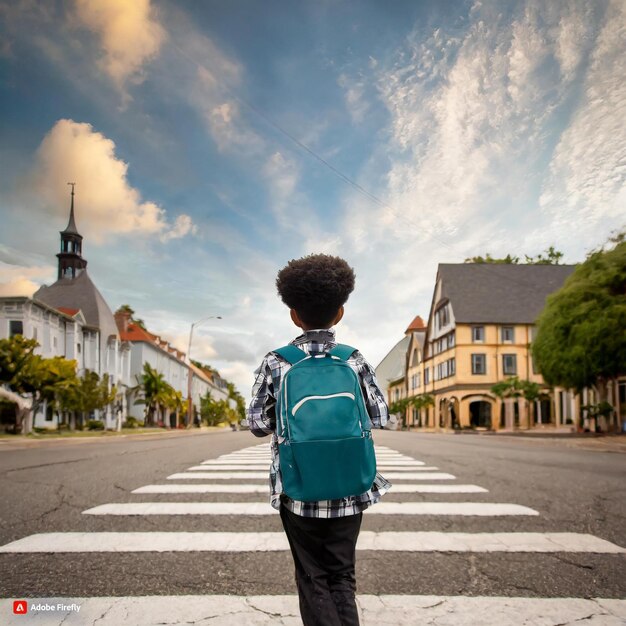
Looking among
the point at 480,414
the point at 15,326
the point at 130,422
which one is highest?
the point at 15,326

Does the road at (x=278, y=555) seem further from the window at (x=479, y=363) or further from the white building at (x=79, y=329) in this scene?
the window at (x=479, y=363)

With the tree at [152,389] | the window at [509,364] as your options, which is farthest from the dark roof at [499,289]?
the tree at [152,389]

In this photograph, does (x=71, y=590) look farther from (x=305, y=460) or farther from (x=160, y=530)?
(x=305, y=460)

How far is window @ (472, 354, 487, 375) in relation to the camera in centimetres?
5106

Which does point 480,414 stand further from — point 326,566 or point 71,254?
point 326,566

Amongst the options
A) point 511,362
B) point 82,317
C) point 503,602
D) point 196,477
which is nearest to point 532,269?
point 511,362

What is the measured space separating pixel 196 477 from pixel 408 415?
67895mm


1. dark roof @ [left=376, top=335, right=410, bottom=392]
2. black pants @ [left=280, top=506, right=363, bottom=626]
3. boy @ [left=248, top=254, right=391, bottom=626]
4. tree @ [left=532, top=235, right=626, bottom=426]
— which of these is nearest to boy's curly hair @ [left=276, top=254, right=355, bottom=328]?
boy @ [left=248, top=254, right=391, bottom=626]

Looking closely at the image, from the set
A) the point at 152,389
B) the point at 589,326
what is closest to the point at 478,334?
the point at 589,326

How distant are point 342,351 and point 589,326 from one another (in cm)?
2664

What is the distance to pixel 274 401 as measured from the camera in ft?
8.32

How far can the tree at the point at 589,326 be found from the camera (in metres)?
25.5

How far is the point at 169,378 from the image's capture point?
79.3 m

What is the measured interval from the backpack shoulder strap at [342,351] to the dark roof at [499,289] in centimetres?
5050
